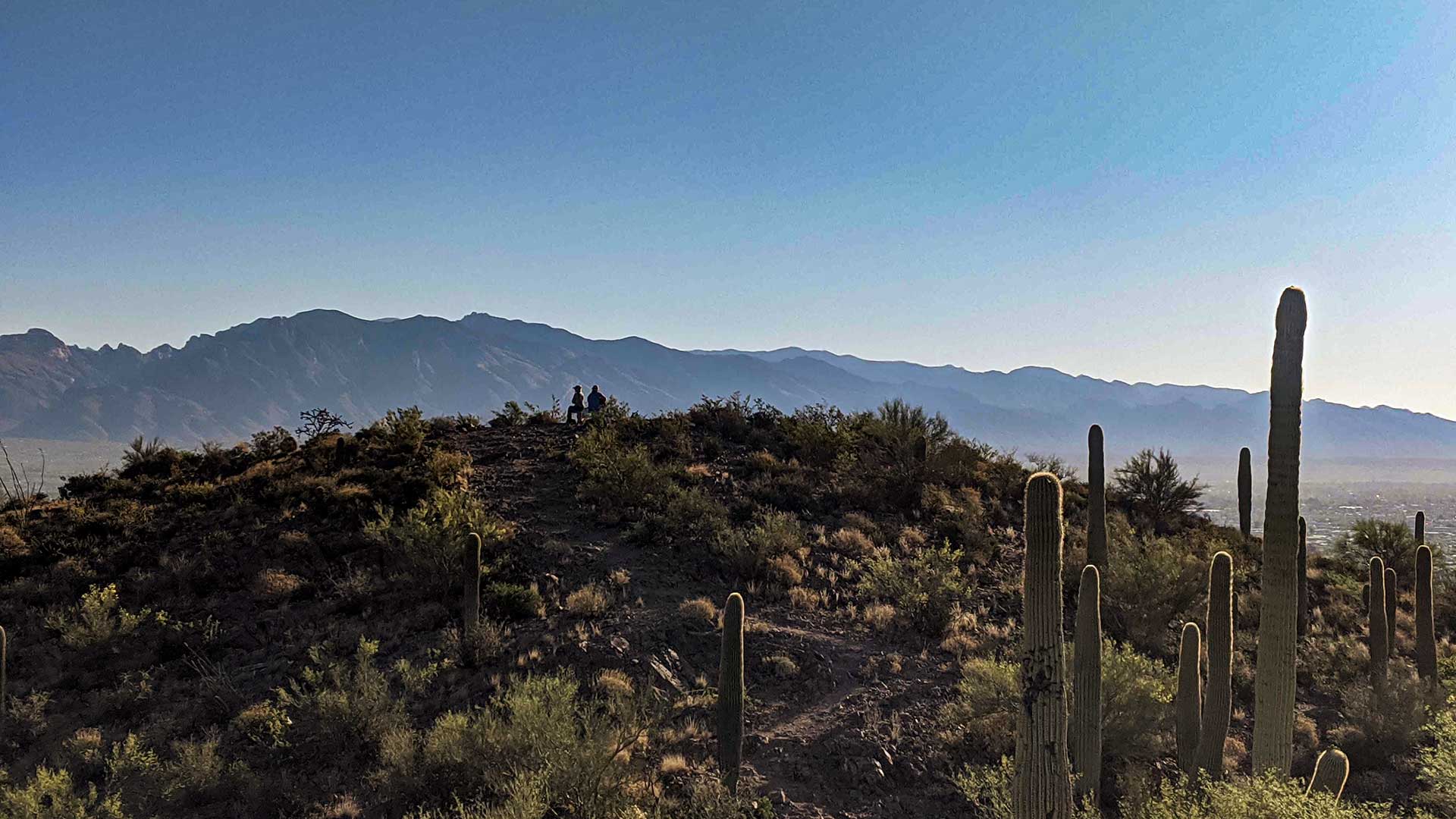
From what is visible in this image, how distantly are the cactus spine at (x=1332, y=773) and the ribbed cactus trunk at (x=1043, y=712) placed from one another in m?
3.53

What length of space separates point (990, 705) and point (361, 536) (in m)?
11.7

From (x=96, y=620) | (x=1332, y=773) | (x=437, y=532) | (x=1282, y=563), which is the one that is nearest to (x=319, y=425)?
(x=437, y=532)

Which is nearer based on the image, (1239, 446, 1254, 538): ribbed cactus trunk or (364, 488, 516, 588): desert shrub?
(364, 488, 516, 588): desert shrub

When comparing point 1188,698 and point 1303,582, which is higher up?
point 1303,582

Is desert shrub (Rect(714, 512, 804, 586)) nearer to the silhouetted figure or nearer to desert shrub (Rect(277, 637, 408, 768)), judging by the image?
desert shrub (Rect(277, 637, 408, 768))

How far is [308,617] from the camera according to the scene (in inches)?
471

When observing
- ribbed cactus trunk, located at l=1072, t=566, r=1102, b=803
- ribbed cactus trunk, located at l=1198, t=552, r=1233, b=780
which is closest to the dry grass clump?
ribbed cactus trunk, located at l=1072, t=566, r=1102, b=803

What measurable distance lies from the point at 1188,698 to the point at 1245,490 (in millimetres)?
13773

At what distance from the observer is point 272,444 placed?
828 inches

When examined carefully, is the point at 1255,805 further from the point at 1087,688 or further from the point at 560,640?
the point at 560,640

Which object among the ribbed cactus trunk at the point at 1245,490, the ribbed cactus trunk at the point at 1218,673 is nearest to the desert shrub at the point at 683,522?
the ribbed cactus trunk at the point at 1218,673

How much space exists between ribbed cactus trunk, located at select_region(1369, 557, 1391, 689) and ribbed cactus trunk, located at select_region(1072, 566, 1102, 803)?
246 inches

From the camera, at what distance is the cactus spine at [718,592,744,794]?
27.3 feet

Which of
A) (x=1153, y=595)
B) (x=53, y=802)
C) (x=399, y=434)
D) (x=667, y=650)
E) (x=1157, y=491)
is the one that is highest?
(x=399, y=434)
